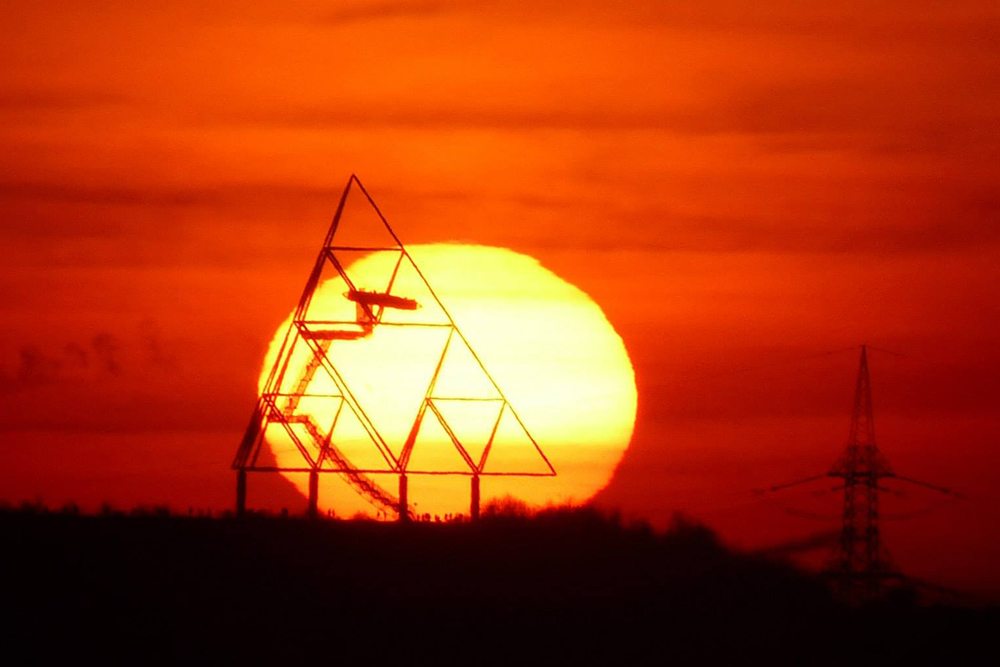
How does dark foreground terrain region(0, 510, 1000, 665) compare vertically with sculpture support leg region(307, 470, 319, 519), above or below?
below

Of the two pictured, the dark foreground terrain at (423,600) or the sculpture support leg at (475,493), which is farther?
the sculpture support leg at (475,493)

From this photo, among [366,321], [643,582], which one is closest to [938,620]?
[643,582]

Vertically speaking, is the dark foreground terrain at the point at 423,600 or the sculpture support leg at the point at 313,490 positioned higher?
the sculpture support leg at the point at 313,490

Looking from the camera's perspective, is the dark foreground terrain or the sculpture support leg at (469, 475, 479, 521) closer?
the dark foreground terrain

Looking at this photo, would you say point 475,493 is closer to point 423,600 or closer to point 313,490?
point 313,490

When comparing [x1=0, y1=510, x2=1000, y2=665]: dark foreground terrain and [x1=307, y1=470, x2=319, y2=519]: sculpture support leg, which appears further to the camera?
[x1=307, y1=470, x2=319, y2=519]: sculpture support leg

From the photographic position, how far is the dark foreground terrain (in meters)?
39.8

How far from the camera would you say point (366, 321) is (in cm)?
5425

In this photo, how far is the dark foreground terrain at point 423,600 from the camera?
39.8 meters

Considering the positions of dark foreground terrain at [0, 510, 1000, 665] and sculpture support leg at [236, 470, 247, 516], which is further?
sculpture support leg at [236, 470, 247, 516]

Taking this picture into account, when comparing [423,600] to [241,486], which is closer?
[423,600]

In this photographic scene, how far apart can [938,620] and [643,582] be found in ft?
23.8

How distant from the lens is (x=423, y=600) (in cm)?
4291

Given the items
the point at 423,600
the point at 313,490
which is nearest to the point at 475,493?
the point at 313,490
